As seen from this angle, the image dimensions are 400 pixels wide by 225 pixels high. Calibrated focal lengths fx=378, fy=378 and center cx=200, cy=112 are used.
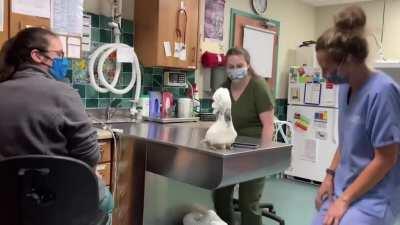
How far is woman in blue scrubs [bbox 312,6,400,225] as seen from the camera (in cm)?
121

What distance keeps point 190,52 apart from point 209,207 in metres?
1.42

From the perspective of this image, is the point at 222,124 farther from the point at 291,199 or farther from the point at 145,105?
the point at 291,199

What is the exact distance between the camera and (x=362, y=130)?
126 cm

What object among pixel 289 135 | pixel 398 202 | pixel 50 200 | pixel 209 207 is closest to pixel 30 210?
pixel 50 200

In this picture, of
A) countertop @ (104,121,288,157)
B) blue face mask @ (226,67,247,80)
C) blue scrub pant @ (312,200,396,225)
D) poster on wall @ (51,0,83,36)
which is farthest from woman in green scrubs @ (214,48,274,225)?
blue scrub pant @ (312,200,396,225)

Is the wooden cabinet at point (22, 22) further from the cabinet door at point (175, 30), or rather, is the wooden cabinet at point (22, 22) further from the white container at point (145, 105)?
the white container at point (145, 105)

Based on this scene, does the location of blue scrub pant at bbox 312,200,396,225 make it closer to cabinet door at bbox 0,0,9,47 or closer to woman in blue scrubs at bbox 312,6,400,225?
woman in blue scrubs at bbox 312,6,400,225

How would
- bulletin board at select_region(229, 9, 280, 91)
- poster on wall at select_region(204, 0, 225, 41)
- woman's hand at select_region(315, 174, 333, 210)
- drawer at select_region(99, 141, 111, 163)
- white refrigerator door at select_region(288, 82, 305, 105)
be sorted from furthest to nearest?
white refrigerator door at select_region(288, 82, 305, 105), bulletin board at select_region(229, 9, 280, 91), poster on wall at select_region(204, 0, 225, 41), drawer at select_region(99, 141, 111, 163), woman's hand at select_region(315, 174, 333, 210)

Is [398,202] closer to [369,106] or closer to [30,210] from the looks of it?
[369,106]

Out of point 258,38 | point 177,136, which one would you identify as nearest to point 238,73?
point 177,136

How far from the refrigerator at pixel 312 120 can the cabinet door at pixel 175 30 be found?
1.81 meters

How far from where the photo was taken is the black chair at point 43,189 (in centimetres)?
125

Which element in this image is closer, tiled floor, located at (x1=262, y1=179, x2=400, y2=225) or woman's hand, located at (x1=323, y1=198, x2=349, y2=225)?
woman's hand, located at (x1=323, y1=198, x2=349, y2=225)

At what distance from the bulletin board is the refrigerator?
0.34 m
